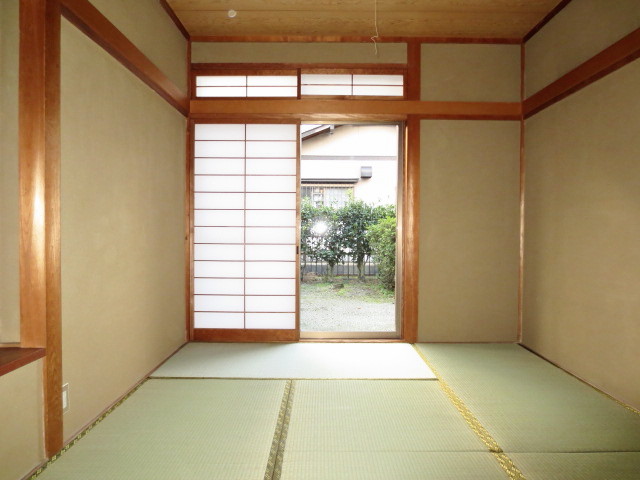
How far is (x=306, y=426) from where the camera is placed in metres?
2.14

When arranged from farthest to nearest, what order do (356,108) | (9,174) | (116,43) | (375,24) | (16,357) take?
(356,108) → (375,24) → (116,43) → (9,174) → (16,357)

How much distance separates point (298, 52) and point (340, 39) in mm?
415

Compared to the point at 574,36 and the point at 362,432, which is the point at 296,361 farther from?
the point at 574,36

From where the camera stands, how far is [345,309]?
6176 mm

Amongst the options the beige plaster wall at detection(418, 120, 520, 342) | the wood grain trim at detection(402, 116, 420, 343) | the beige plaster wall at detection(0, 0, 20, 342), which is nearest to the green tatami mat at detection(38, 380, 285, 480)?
the beige plaster wall at detection(0, 0, 20, 342)

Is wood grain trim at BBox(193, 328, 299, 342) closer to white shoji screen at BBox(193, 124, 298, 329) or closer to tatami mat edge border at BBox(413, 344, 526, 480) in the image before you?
white shoji screen at BBox(193, 124, 298, 329)

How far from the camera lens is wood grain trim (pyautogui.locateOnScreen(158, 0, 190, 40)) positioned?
3107mm

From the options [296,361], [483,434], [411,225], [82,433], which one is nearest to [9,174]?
[82,433]

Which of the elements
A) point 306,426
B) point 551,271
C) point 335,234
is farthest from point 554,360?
point 335,234

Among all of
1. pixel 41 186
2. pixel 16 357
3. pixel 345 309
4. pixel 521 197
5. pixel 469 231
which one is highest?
pixel 521 197

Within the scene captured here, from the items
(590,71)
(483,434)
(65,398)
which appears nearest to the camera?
(65,398)

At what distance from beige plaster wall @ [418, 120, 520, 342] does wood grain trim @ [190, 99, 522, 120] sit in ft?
0.33

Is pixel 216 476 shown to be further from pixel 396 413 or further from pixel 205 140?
pixel 205 140

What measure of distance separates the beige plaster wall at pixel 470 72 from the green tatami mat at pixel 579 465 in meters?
3.02
